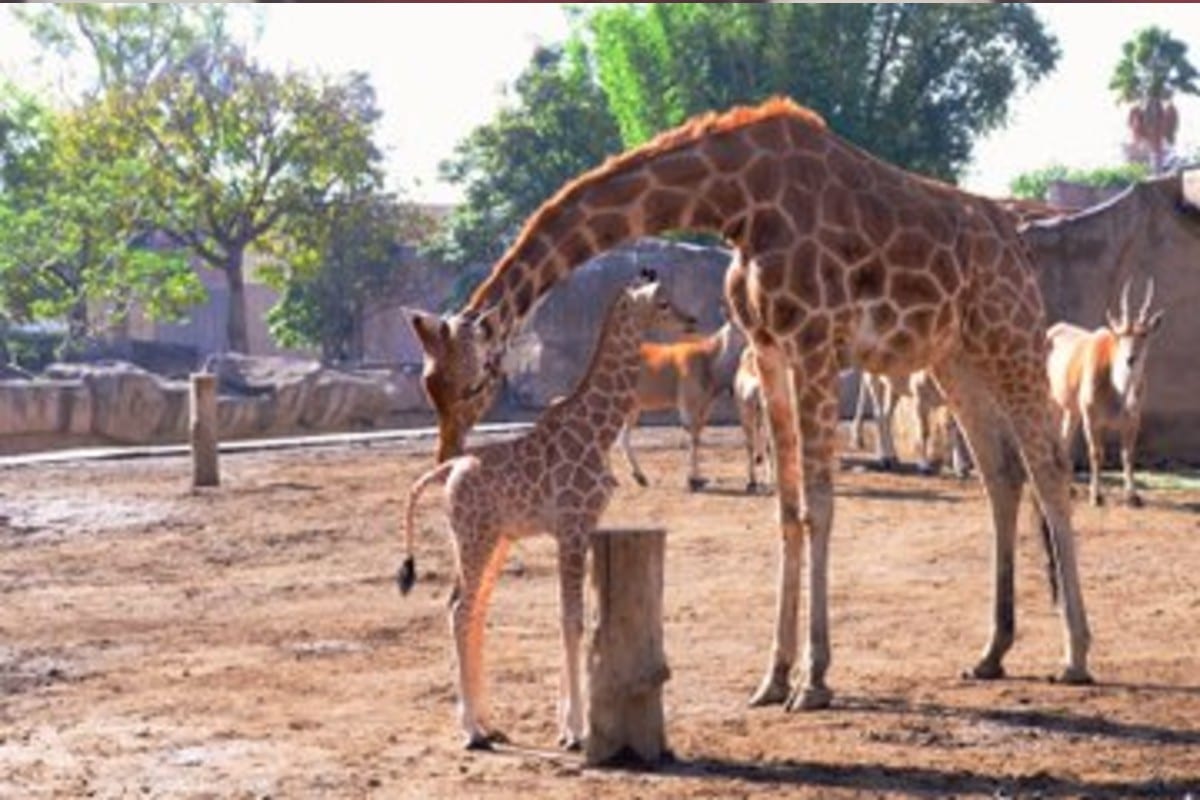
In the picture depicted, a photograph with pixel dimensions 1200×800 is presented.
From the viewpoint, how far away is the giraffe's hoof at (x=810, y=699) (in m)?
8.04

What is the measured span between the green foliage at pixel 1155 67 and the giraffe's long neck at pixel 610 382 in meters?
45.7

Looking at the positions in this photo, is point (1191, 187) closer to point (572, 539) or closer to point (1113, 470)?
point (1113, 470)

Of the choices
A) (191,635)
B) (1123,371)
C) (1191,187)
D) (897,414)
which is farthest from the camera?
(897,414)

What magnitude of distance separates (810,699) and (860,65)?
120ft

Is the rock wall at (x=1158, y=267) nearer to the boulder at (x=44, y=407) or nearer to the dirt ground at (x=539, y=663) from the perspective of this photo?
the dirt ground at (x=539, y=663)

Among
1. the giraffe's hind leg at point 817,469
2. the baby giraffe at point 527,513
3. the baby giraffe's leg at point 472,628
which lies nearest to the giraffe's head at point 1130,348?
the giraffe's hind leg at point 817,469

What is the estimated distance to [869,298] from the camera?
27.7 feet

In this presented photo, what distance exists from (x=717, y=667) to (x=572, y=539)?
179cm

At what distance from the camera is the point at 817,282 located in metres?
8.23

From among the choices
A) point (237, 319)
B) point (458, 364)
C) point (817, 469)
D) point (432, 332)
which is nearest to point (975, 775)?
point (817, 469)

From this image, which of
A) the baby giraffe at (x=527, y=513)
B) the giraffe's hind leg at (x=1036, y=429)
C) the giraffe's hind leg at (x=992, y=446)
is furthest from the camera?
the giraffe's hind leg at (x=992, y=446)

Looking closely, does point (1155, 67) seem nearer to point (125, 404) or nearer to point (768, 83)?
point (768, 83)

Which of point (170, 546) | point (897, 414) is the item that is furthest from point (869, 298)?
point (897, 414)

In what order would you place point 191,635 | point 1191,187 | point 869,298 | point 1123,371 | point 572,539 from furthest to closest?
point 1191,187 → point 1123,371 → point 191,635 → point 869,298 → point 572,539
